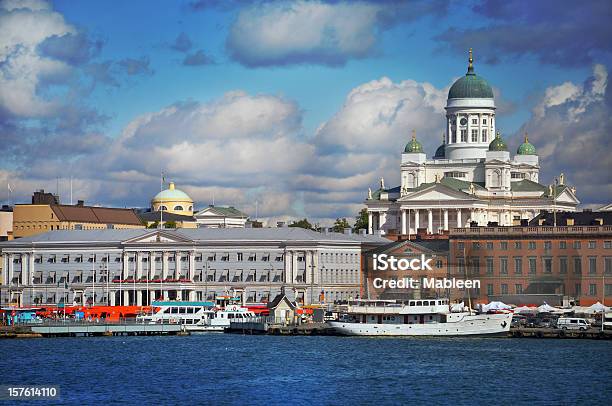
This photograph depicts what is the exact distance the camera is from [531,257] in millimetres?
168000

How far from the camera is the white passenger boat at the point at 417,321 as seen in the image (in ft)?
463

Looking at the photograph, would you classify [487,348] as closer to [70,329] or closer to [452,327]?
[452,327]

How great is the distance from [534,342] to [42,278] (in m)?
69.4

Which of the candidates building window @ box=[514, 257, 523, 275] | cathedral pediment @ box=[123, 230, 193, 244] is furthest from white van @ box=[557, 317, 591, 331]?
cathedral pediment @ box=[123, 230, 193, 244]

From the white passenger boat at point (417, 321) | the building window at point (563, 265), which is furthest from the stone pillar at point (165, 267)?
the white passenger boat at point (417, 321)

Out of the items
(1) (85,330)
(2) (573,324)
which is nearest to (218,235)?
(1) (85,330)

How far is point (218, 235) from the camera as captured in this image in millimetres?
189000

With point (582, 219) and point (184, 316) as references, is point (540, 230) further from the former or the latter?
point (184, 316)

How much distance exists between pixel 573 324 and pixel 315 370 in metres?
39.8

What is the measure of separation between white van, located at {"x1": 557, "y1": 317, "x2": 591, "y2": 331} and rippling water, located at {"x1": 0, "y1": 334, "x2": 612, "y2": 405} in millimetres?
6242

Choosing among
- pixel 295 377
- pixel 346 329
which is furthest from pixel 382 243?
pixel 295 377

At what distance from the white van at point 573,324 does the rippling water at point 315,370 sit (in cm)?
624

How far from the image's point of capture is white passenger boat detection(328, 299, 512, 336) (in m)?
141

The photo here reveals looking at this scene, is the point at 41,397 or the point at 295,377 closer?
the point at 41,397
